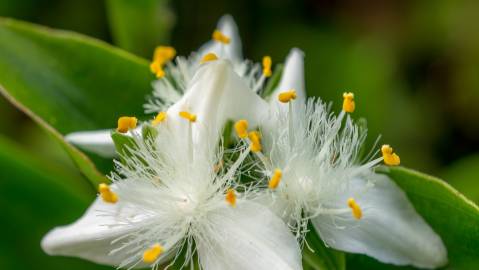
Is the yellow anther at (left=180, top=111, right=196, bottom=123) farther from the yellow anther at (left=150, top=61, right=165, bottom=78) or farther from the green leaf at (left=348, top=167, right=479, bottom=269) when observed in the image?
the green leaf at (left=348, top=167, right=479, bottom=269)

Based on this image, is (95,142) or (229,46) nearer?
(95,142)

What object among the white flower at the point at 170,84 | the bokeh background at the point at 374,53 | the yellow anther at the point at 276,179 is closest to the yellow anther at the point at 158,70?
the white flower at the point at 170,84

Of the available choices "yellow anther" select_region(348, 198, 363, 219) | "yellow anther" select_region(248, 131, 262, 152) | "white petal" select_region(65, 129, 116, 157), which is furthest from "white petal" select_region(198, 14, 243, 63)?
"yellow anther" select_region(348, 198, 363, 219)

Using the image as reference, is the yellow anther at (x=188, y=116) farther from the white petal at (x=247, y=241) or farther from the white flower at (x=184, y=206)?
the white petal at (x=247, y=241)

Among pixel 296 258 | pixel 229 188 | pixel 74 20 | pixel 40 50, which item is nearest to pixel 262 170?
pixel 229 188

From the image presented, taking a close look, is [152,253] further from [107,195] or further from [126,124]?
[126,124]

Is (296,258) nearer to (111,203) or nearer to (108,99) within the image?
(111,203)

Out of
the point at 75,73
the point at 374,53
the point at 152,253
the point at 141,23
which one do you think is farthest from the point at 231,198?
the point at 374,53
